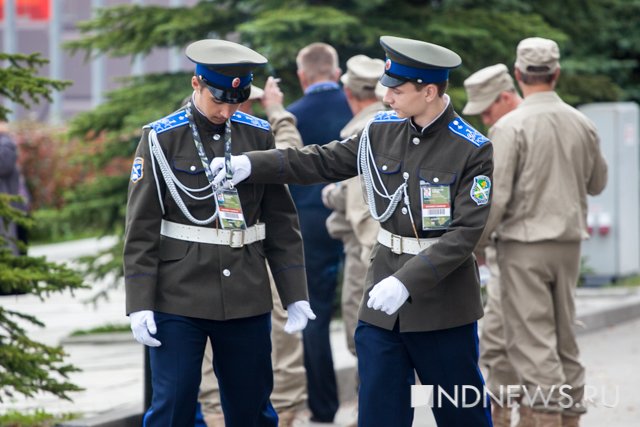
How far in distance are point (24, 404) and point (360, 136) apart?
3564 millimetres

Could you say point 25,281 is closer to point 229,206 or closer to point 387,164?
point 229,206

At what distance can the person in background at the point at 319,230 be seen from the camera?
337 inches

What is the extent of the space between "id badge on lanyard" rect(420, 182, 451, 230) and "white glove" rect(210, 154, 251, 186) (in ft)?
2.24

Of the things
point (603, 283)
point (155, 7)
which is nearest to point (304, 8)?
point (155, 7)

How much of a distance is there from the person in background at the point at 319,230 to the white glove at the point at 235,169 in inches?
122

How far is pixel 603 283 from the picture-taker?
15.0 meters

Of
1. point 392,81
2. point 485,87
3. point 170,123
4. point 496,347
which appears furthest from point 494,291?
point 170,123

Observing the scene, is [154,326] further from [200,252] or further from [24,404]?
[24,404]

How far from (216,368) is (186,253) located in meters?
0.50

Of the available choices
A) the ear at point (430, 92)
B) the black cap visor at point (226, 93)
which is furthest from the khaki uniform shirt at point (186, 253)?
the ear at point (430, 92)

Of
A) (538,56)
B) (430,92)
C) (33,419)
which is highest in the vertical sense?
(430,92)

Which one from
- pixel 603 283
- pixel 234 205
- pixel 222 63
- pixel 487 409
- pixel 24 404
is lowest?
pixel 603 283

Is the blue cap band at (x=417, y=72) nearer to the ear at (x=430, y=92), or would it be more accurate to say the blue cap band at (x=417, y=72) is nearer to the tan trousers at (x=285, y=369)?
the ear at (x=430, y=92)

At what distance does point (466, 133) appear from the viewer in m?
5.50
